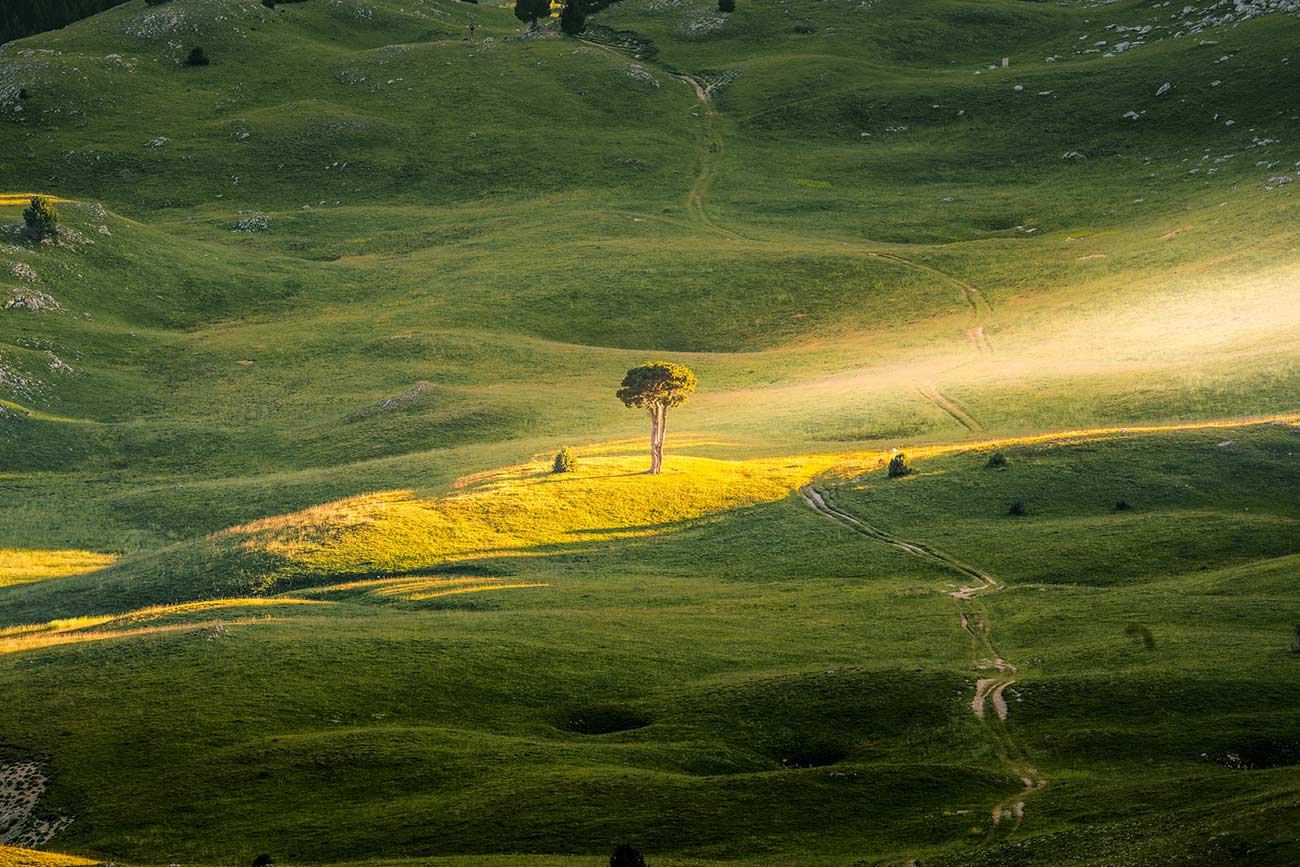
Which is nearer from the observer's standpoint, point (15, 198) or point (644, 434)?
point (644, 434)

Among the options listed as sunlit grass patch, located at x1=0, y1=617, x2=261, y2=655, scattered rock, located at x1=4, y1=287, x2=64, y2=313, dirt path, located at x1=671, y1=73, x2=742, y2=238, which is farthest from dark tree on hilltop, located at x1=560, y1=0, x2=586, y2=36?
sunlit grass patch, located at x1=0, y1=617, x2=261, y2=655

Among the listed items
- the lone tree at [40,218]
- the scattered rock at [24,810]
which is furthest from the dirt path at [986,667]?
the lone tree at [40,218]

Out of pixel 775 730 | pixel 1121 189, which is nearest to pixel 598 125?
pixel 1121 189

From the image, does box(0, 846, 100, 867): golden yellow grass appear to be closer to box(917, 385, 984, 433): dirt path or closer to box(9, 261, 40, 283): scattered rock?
box(917, 385, 984, 433): dirt path

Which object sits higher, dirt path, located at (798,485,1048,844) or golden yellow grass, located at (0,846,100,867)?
dirt path, located at (798,485,1048,844)

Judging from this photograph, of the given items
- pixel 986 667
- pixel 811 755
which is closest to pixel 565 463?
pixel 986 667

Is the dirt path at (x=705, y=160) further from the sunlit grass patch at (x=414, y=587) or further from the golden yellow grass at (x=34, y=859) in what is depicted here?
the golden yellow grass at (x=34, y=859)

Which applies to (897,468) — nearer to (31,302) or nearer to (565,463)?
(565,463)
